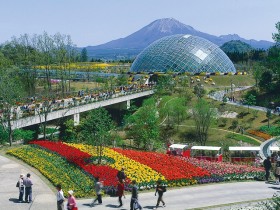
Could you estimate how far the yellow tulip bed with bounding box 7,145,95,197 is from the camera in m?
20.7

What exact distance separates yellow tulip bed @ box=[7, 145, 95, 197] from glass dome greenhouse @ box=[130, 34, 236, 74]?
66587mm

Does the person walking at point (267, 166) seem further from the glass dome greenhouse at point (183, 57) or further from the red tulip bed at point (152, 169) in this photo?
the glass dome greenhouse at point (183, 57)

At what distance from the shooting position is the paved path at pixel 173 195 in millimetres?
18594

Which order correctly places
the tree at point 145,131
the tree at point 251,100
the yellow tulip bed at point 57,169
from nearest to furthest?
the yellow tulip bed at point 57,169, the tree at point 145,131, the tree at point 251,100

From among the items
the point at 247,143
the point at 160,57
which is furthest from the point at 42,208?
the point at 160,57

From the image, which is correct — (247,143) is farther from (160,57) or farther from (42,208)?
(160,57)

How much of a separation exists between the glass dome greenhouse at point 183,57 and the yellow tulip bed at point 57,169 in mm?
66587

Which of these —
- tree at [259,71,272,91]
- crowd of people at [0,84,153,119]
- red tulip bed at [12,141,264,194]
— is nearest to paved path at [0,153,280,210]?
red tulip bed at [12,141,264,194]

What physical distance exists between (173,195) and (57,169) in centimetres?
725

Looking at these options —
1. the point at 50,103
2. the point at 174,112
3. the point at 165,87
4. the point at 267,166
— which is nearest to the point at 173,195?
the point at 267,166

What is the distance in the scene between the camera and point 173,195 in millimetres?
20516

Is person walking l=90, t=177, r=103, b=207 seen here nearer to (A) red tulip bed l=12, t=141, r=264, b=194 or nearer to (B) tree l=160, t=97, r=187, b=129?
(A) red tulip bed l=12, t=141, r=264, b=194

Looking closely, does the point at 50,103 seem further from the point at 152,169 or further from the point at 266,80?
the point at 266,80

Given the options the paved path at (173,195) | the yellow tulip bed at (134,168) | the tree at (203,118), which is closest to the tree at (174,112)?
the tree at (203,118)
